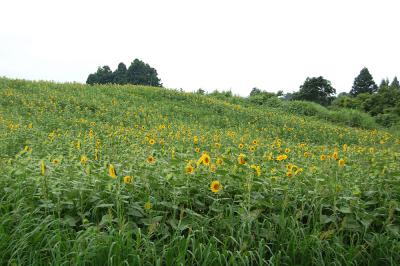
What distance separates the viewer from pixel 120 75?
150ft

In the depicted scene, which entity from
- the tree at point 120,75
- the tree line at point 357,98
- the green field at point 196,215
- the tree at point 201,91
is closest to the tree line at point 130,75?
the tree at point 120,75

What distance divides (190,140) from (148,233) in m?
4.36

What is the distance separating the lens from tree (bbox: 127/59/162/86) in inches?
1735

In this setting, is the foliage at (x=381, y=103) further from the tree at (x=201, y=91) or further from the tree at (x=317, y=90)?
the tree at (x=201, y=91)

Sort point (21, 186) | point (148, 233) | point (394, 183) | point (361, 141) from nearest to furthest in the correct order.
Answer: point (148, 233) → point (21, 186) → point (394, 183) → point (361, 141)

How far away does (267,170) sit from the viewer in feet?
11.5

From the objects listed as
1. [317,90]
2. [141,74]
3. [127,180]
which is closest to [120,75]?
[141,74]

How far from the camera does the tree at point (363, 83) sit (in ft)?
112

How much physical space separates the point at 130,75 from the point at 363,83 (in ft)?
83.0

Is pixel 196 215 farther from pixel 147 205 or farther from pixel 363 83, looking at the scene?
pixel 363 83

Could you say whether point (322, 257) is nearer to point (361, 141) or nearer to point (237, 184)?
point (237, 184)

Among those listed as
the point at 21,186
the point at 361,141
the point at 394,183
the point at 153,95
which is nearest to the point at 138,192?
the point at 21,186

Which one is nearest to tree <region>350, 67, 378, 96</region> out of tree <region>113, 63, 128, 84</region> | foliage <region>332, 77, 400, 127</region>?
foliage <region>332, 77, 400, 127</region>

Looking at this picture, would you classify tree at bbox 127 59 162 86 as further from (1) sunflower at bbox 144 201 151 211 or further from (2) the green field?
(1) sunflower at bbox 144 201 151 211
